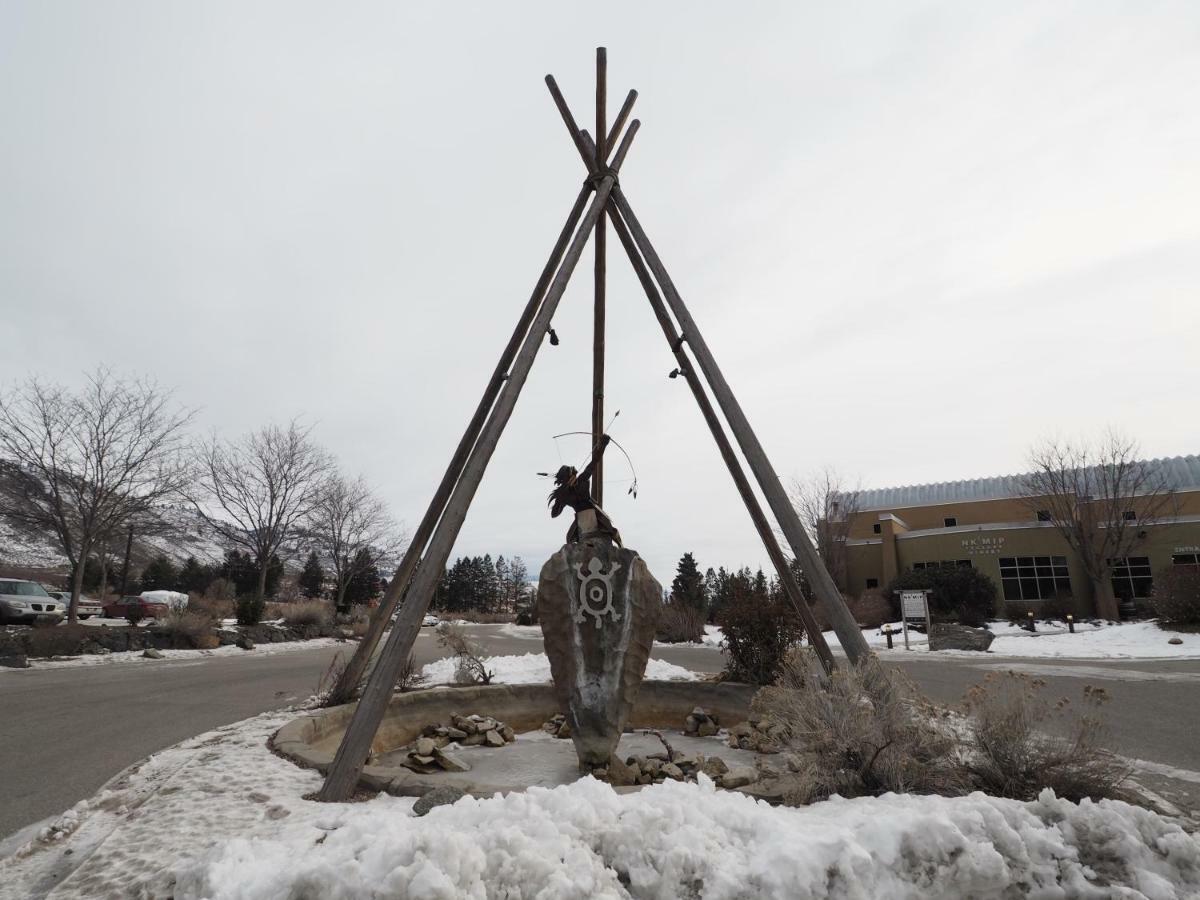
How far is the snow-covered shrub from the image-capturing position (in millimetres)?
16375

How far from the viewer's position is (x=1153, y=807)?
3.26m

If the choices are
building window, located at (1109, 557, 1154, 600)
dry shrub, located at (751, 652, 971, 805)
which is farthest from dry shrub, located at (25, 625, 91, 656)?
building window, located at (1109, 557, 1154, 600)

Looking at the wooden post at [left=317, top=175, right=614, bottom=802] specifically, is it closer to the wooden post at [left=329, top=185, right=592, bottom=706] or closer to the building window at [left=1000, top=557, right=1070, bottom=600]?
the wooden post at [left=329, top=185, right=592, bottom=706]

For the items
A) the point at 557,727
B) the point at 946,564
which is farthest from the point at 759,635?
the point at 946,564

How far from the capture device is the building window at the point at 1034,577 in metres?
25.5

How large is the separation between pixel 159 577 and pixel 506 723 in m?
45.3

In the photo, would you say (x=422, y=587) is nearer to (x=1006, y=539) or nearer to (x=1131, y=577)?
(x=1006, y=539)

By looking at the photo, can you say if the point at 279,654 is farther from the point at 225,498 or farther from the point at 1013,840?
the point at 1013,840

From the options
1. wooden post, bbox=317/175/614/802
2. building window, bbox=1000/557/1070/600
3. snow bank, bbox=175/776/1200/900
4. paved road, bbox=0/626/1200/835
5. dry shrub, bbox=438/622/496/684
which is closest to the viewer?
snow bank, bbox=175/776/1200/900

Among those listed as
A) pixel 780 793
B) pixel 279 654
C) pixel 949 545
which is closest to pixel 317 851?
pixel 780 793

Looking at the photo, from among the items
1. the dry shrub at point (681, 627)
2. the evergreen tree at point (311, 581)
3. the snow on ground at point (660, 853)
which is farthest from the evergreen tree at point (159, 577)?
the snow on ground at point (660, 853)

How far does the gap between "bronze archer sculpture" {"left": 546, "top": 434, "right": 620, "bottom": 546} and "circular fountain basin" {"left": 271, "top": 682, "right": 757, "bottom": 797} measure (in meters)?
1.83

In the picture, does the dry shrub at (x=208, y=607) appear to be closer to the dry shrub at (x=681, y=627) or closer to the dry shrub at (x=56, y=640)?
the dry shrub at (x=56, y=640)

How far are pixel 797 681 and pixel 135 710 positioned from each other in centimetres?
738
